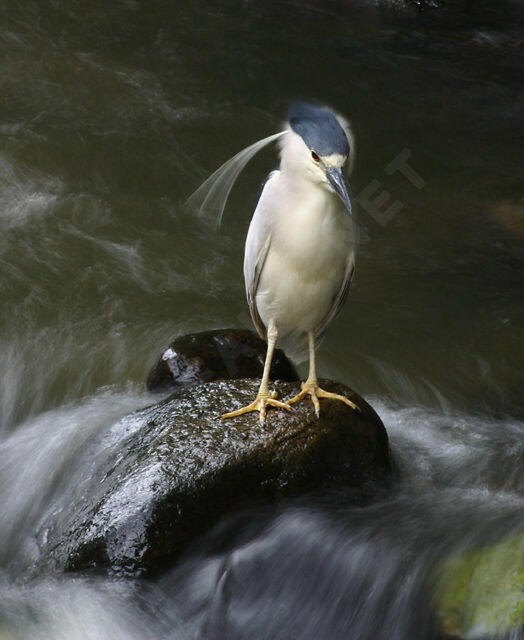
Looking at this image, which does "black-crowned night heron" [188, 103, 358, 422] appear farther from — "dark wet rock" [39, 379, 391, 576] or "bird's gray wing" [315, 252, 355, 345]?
"dark wet rock" [39, 379, 391, 576]

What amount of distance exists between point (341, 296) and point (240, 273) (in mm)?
2488

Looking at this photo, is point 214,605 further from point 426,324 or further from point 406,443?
point 426,324

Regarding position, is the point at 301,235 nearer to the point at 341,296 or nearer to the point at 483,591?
the point at 341,296

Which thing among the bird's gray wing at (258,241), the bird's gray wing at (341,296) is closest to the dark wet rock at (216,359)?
the bird's gray wing at (341,296)

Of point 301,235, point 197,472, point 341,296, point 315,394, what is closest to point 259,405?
point 315,394

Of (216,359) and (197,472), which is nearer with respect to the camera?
(197,472)

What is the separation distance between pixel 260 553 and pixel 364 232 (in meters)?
4.05

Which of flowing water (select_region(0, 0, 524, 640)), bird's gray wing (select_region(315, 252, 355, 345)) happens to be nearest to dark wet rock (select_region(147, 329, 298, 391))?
flowing water (select_region(0, 0, 524, 640))

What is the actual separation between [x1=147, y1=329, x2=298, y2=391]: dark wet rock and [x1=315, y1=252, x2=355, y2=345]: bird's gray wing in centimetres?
54

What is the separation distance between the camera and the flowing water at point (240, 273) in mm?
3463

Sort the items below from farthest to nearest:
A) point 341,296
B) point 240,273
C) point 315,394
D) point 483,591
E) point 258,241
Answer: point 240,273
point 341,296
point 315,394
point 258,241
point 483,591

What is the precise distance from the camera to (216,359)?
4.70 metres

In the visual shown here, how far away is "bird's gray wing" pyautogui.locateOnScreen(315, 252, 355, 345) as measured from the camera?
3812 mm

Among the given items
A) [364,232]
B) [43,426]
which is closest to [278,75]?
[364,232]
